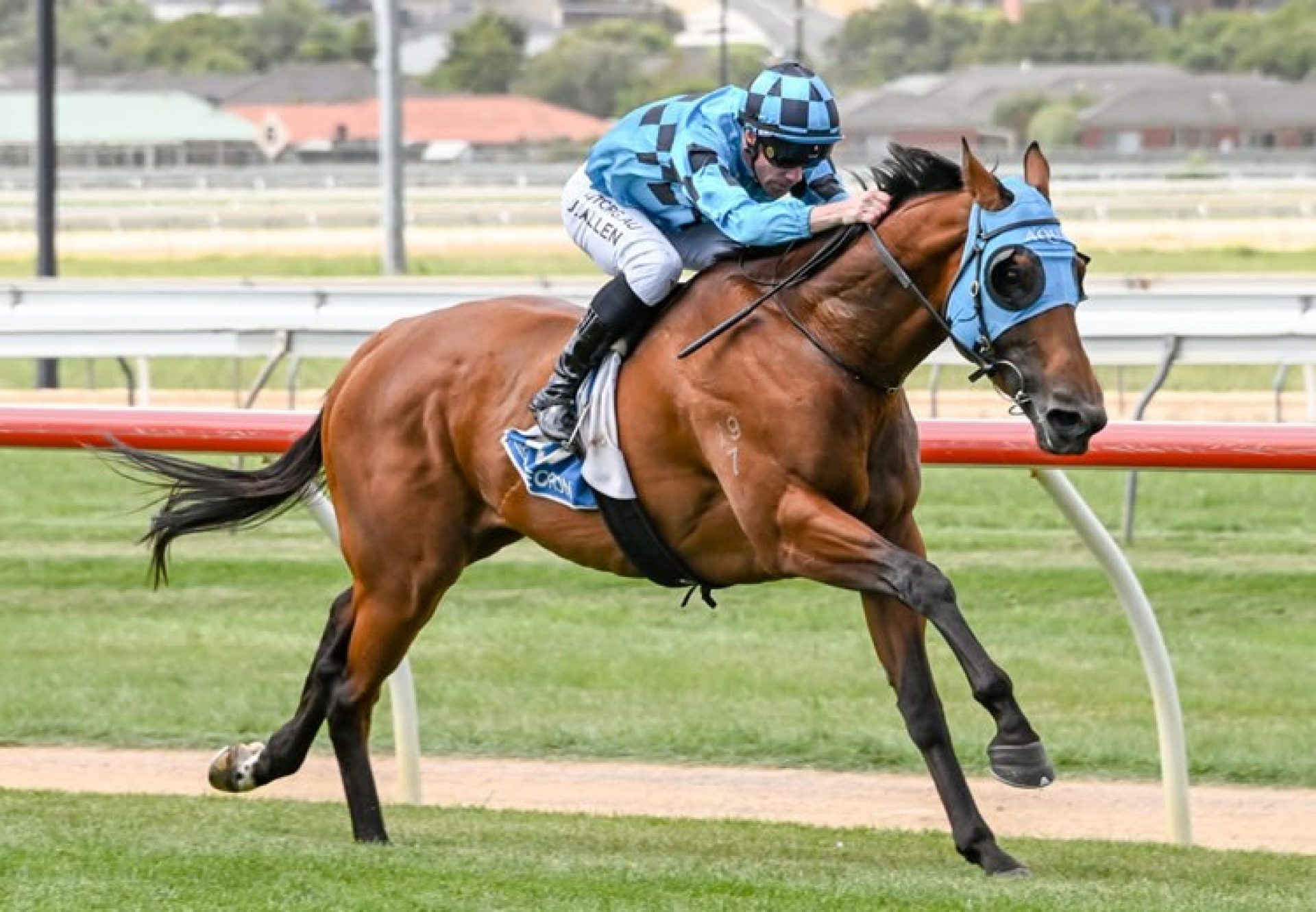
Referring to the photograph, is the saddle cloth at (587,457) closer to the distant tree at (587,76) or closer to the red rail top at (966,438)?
the red rail top at (966,438)

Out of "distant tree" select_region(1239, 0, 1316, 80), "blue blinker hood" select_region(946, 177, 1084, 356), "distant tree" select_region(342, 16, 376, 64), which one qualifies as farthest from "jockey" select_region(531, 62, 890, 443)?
"distant tree" select_region(342, 16, 376, 64)

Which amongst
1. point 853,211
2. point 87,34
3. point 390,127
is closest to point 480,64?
point 87,34

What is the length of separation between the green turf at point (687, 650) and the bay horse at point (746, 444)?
1.67 m

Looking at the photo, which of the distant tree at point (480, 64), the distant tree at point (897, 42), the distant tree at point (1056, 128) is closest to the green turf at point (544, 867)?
the distant tree at point (1056, 128)

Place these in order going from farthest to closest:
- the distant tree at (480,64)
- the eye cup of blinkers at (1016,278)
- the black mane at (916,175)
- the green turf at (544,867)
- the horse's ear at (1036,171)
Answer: the distant tree at (480,64)
the black mane at (916,175)
the horse's ear at (1036,171)
the eye cup of blinkers at (1016,278)
the green turf at (544,867)

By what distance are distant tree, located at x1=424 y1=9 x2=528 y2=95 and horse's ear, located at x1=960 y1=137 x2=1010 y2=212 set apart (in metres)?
72.6

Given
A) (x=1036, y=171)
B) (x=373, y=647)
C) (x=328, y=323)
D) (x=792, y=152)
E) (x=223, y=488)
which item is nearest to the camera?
(x=1036, y=171)

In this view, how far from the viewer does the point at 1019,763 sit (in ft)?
15.9

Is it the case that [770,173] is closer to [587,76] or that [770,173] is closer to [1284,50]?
[1284,50]

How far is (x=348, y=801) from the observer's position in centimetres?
593

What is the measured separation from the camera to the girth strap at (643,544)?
561 cm

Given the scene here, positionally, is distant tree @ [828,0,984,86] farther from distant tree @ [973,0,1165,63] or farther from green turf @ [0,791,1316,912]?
green turf @ [0,791,1316,912]

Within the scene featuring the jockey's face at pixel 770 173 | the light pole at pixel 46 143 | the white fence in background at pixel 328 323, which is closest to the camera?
the jockey's face at pixel 770 173

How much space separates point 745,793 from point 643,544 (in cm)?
162
